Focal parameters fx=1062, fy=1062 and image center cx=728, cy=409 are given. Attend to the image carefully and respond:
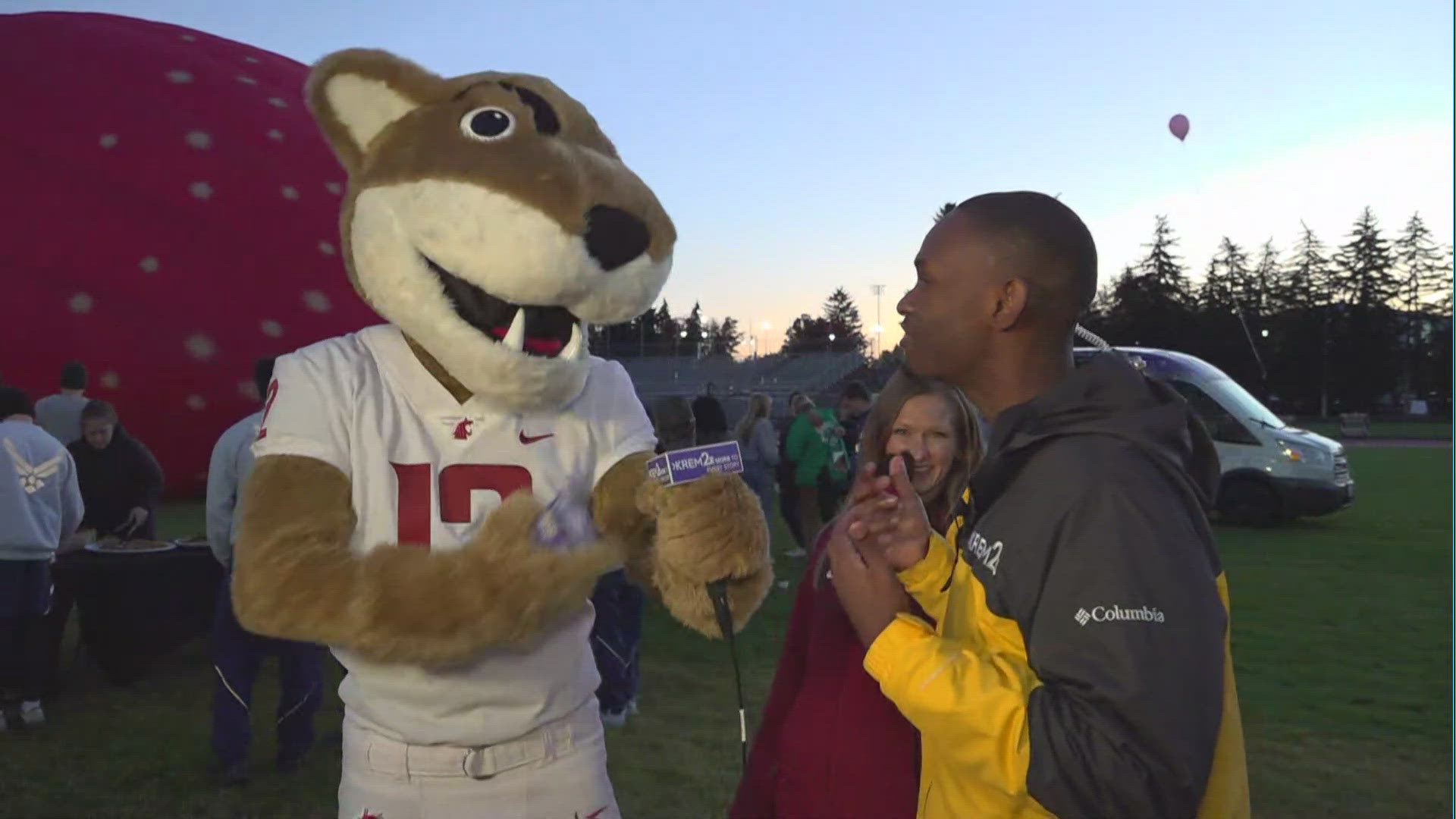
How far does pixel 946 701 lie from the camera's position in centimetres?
150

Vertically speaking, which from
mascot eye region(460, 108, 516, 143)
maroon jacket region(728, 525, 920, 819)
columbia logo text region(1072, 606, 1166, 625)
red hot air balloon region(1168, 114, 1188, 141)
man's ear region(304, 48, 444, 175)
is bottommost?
maroon jacket region(728, 525, 920, 819)

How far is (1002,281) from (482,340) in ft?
3.50

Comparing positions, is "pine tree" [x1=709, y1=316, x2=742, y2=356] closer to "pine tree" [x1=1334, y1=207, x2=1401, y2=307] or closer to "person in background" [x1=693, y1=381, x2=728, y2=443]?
"pine tree" [x1=1334, y1=207, x2=1401, y2=307]

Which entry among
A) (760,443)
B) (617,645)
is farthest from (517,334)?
(760,443)

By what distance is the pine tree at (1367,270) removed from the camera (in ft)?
201

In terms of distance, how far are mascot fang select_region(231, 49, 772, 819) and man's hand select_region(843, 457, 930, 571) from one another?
48 centimetres

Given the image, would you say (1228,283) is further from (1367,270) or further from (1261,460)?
(1261,460)

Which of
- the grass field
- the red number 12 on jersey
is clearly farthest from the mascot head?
the grass field

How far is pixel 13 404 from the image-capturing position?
5918mm

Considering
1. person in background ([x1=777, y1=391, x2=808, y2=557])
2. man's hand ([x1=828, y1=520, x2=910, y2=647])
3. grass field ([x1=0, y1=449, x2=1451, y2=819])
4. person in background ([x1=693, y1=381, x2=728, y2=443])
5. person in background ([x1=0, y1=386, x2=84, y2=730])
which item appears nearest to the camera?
man's hand ([x1=828, y1=520, x2=910, y2=647])

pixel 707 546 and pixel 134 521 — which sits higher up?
pixel 707 546

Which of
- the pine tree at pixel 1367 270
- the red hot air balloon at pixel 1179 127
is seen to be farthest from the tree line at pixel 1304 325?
the red hot air balloon at pixel 1179 127

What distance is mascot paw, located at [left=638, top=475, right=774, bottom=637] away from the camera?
225 centimetres

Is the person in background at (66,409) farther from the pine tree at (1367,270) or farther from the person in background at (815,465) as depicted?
the pine tree at (1367,270)
